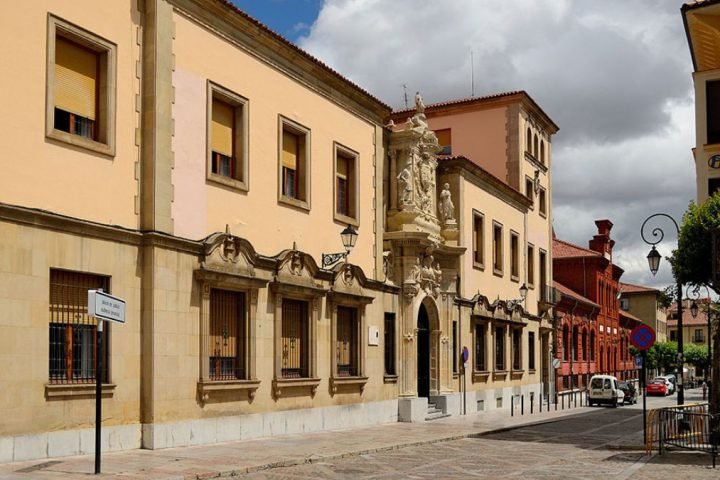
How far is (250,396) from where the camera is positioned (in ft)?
66.4

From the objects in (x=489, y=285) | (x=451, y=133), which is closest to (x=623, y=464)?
(x=489, y=285)

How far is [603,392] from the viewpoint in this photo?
45969 millimetres

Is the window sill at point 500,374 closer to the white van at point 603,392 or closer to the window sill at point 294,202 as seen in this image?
the white van at point 603,392

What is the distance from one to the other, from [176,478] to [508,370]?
27539 millimetres

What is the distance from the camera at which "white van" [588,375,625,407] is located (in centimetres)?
4591

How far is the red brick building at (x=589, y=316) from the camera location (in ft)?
187

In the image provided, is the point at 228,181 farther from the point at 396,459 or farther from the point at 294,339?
the point at 396,459

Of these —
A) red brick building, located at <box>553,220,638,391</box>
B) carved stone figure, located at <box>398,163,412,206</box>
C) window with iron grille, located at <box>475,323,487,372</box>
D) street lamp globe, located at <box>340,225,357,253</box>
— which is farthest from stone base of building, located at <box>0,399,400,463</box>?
red brick building, located at <box>553,220,638,391</box>

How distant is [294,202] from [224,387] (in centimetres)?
540

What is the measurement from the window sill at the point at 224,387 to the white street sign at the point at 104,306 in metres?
5.43

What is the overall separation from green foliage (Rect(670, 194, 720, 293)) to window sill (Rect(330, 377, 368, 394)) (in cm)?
870

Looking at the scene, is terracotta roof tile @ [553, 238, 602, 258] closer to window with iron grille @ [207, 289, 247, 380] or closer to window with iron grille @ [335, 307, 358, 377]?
window with iron grille @ [335, 307, 358, 377]

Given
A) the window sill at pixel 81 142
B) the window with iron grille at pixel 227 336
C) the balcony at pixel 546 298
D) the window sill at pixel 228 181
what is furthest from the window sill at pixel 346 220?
the balcony at pixel 546 298

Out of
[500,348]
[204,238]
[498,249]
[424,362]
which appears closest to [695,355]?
[500,348]
